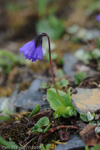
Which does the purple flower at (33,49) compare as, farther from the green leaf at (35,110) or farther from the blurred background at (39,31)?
the blurred background at (39,31)

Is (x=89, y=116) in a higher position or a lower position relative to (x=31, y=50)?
lower

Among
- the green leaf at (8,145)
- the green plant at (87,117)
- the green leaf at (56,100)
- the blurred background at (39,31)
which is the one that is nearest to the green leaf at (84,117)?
the green plant at (87,117)

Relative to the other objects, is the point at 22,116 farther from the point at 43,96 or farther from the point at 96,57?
the point at 96,57

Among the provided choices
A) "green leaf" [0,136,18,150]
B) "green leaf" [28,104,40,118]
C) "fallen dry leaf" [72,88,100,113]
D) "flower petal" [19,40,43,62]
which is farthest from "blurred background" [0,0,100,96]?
"green leaf" [0,136,18,150]

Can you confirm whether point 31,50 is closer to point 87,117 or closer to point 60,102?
point 60,102

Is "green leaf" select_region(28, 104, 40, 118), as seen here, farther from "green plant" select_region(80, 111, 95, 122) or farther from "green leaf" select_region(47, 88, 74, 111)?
"green plant" select_region(80, 111, 95, 122)

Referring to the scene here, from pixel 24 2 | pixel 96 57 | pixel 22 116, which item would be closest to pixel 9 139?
pixel 22 116

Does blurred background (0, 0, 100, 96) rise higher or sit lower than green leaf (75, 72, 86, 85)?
higher

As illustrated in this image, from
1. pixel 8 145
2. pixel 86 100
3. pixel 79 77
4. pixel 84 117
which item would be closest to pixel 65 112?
pixel 84 117

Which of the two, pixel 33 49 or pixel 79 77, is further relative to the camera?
pixel 79 77

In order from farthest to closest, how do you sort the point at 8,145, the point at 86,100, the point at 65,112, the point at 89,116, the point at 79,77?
the point at 79,77 < the point at 86,100 < the point at 65,112 < the point at 89,116 < the point at 8,145
